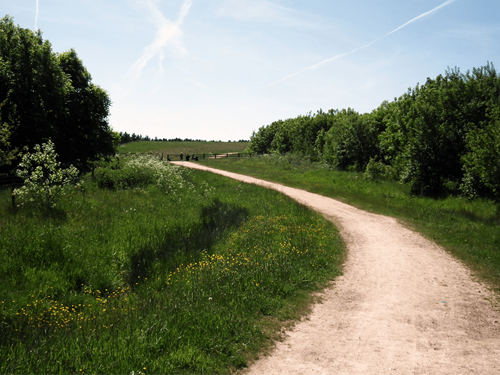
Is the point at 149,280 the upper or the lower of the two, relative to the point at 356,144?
lower

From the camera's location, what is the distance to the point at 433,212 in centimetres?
1731

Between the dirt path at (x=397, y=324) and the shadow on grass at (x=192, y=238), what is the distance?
17.5ft

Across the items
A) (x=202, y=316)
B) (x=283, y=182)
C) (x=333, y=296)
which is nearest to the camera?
(x=202, y=316)

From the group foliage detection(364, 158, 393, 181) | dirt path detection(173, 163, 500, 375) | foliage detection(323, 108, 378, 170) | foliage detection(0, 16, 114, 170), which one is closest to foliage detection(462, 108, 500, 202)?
dirt path detection(173, 163, 500, 375)

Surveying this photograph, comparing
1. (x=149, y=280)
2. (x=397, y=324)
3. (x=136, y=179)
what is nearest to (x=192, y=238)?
(x=149, y=280)

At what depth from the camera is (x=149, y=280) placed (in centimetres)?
934

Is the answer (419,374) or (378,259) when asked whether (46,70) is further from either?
(419,374)

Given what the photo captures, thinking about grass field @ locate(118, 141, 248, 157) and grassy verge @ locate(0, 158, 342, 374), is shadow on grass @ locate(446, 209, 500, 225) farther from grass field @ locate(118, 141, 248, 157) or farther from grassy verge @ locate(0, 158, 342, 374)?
grass field @ locate(118, 141, 248, 157)

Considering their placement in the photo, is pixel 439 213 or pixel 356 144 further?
pixel 356 144

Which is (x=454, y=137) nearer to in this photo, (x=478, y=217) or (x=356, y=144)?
(x=478, y=217)

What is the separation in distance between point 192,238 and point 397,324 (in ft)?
26.8

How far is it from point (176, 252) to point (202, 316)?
4.83 m

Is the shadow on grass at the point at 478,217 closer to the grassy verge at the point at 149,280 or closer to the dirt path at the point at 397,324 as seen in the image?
the dirt path at the point at 397,324

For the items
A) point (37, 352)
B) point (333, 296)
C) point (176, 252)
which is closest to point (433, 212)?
point (333, 296)
